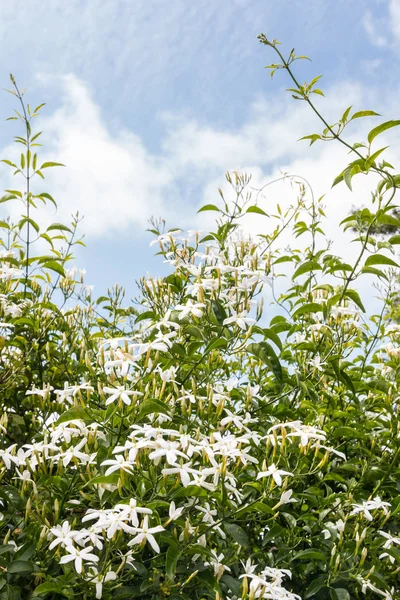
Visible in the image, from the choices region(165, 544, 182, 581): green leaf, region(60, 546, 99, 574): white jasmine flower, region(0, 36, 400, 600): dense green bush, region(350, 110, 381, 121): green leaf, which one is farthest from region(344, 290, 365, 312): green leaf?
region(60, 546, 99, 574): white jasmine flower

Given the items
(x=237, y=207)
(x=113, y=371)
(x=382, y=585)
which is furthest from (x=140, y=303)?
(x=382, y=585)

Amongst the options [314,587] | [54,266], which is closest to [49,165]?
[54,266]

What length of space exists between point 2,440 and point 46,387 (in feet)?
1.04

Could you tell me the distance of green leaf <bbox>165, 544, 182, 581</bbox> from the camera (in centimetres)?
173

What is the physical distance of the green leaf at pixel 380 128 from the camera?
216cm

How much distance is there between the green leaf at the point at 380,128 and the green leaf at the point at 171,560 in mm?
1516

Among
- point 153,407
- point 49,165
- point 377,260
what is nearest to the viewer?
point 153,407

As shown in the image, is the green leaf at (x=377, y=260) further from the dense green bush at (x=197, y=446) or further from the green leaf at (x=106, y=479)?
the green leaf at (x=106, y=479)

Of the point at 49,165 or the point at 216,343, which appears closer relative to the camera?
Answer: the point at 216,343

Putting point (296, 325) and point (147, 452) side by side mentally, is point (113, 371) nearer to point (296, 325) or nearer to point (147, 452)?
point (147, 452)

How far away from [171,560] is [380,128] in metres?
1.56

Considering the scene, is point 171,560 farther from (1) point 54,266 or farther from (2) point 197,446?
(1) point 54,266

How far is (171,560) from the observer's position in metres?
1.75

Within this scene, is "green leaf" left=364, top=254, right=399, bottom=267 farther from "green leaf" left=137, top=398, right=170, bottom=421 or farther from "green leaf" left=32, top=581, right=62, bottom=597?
"green leaf" left=32, top=581, right=62, bottom=597
